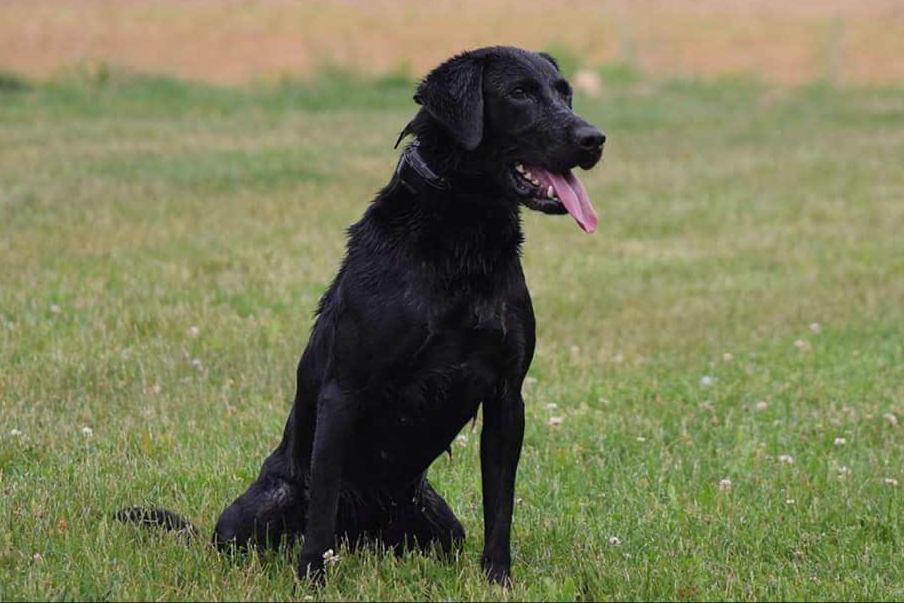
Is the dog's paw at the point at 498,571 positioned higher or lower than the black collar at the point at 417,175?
lower

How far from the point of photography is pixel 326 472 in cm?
443

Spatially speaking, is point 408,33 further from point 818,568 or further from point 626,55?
point 818,568

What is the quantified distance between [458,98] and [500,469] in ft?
4.04

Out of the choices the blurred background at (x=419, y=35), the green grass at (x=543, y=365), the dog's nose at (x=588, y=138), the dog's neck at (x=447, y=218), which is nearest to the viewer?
the dog's nose at (x=588, y=138)

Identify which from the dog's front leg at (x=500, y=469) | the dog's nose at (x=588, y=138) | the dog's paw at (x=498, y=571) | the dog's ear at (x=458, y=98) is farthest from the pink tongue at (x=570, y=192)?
the dog's paw at (x=498, y=571)

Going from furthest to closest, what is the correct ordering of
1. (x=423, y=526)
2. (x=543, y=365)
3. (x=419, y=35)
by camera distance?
(x=419, y=35) < (x=543, y=365) < (x=423, y=526)

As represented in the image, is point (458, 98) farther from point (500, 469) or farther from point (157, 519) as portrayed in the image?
point (157, 519)

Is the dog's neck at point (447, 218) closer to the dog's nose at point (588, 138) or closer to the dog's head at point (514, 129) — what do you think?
the dog's head at point (514, 129)

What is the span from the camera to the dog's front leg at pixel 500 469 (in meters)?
4.55

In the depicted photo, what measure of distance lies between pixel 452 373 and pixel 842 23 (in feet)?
94.3

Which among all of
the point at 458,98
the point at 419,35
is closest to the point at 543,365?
the point at 458,98

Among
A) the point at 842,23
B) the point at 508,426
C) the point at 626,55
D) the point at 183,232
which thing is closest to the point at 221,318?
the point at 183,232

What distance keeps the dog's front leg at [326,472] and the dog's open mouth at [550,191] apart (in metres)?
0.87

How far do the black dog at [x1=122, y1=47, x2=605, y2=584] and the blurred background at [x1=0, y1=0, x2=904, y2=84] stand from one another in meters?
19.9
